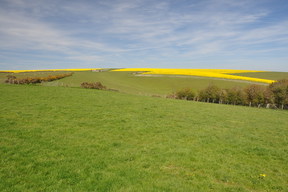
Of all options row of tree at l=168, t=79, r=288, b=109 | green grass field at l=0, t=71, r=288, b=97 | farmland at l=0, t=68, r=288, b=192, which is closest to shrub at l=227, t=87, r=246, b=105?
row of tree at l=168, t=79, r=288, b=109

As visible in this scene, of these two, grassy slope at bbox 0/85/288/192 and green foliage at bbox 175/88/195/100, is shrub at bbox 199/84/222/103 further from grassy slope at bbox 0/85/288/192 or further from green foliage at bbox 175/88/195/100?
grassy slope at bbox 0/85/288/192

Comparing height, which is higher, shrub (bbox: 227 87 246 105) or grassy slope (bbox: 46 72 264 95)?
grassy slope (bbox: 46 72 264 95)

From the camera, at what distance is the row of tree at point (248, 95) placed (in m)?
44.9

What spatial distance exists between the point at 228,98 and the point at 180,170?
45.1m

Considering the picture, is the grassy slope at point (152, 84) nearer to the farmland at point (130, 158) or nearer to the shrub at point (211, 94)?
the shrub at point (211, 94)

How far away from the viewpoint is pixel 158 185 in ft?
19.5

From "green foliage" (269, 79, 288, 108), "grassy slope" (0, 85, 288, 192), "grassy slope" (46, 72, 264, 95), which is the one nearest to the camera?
"grassy slope" (0, 85, 288, 192)

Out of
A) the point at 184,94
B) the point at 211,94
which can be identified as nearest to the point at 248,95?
the point at 211,94

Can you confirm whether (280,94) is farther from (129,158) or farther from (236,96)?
(129,158)

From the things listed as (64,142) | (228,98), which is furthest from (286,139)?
(228,98)

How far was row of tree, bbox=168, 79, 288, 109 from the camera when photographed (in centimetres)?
4491

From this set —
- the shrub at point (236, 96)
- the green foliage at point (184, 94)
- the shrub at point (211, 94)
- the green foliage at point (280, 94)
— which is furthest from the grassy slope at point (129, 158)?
the green foliage at point (280, 94)

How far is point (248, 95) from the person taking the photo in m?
46.7

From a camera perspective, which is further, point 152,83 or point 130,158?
point 152,83
